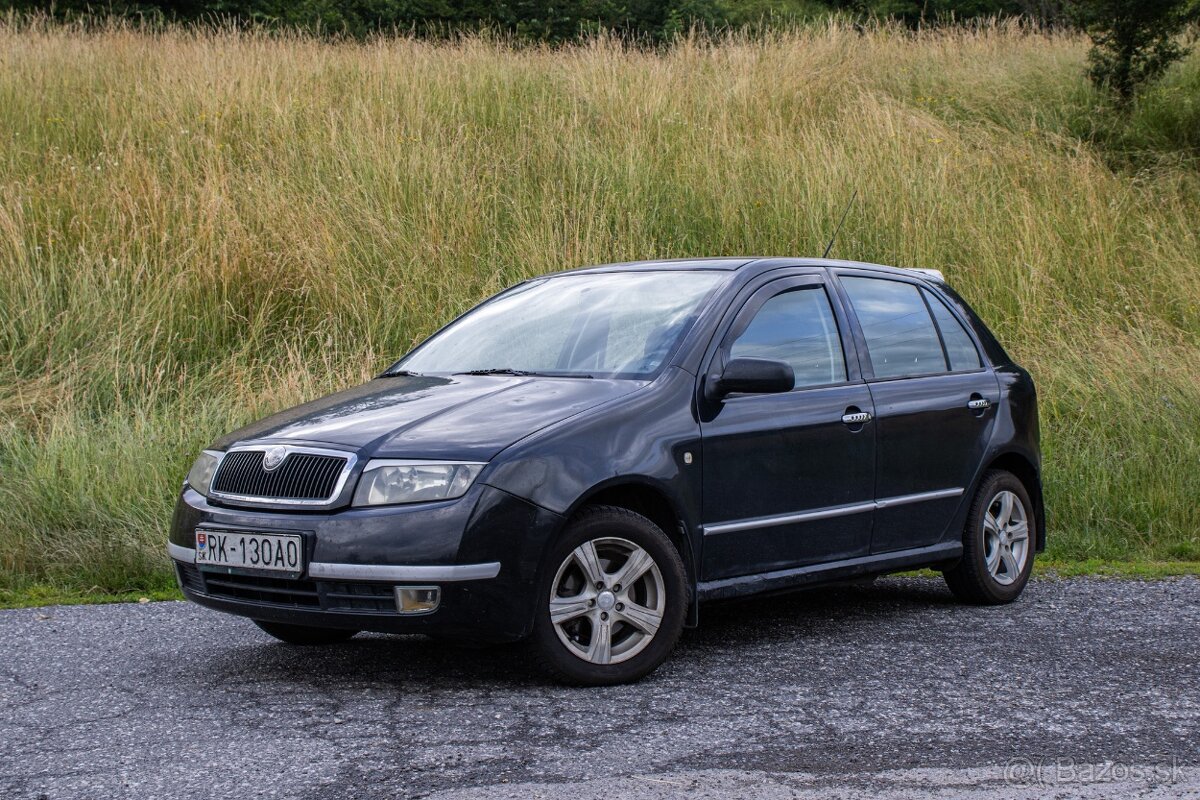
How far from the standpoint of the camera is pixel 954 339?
685cm

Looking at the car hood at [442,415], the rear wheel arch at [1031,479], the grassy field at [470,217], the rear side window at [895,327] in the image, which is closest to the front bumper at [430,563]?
the car hood at [442,415]

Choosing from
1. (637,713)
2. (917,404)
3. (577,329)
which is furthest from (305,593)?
(917,404)

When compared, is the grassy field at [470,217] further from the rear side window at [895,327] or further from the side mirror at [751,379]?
the side mirror at [751,379]

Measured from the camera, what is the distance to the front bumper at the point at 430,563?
465 centimetres

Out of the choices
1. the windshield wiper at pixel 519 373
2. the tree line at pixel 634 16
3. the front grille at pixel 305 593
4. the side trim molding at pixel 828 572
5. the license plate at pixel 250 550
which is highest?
the tree line at pixel 634 16

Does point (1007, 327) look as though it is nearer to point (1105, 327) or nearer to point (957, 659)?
point (1105, 327)

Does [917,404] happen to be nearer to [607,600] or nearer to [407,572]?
[607,600]

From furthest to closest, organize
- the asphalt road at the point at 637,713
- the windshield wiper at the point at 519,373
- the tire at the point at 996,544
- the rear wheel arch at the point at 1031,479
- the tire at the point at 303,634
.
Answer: the rear wheel arch at the point at 1031,479, the tire at the point at 996,544, the tire at the point at 303,634, the windshield wiper at the point at 519,373, the asphalt road at the point at 637,713

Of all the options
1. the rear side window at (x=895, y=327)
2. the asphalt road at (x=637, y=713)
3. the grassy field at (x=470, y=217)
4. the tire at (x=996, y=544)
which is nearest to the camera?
the asphalt road at (x=637, y=713)

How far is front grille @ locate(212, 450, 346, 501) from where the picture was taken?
485 centimetres

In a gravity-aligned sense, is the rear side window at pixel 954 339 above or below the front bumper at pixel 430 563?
above

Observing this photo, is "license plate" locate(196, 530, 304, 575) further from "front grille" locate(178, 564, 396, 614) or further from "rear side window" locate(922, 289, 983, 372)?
"rear side window" locate(922, 289, 983, 372)

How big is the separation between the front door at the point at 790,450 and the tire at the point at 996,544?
870 millimetres

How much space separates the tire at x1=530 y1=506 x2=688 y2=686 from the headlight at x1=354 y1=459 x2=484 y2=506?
406 millimetres
